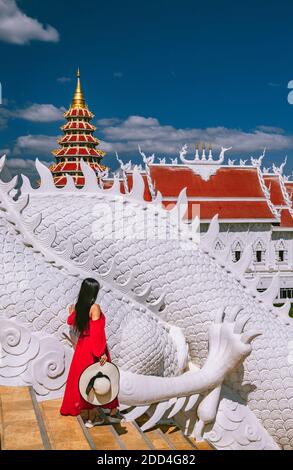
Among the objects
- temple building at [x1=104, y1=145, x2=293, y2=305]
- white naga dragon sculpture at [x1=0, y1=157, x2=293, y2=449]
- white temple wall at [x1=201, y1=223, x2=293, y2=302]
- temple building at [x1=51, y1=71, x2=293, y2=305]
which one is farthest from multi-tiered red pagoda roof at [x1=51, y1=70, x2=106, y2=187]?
white naga dragon sculpture at [x1=0, y1=157, x2=293, y2=449]

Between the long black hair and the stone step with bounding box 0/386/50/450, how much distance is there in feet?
1.70

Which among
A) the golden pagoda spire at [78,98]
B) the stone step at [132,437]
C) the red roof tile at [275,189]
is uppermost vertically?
the golden pagoda spire at [78,98]

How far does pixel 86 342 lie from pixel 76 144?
1719 centimetres

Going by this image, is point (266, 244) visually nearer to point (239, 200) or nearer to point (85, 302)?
point (239, 200)

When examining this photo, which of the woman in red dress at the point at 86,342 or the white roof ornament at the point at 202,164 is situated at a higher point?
the white roof ornament at the point at 202,164

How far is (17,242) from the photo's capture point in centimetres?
343

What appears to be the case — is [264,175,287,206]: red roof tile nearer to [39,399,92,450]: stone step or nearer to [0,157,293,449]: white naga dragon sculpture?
[0,157,293,449]: white naga dragon sculpture

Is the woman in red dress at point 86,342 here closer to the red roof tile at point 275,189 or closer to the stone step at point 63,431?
the stone step at point 63,431

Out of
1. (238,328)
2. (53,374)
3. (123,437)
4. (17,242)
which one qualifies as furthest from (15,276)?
(238,328)

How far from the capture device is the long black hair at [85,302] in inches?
107

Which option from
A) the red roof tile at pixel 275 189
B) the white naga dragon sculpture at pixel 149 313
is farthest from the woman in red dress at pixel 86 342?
the red roof tile at pixel 275 189

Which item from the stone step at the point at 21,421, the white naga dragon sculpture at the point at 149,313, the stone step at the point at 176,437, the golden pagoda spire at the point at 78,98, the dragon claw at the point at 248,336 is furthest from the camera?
the golden pagoda spire at the point at 78,98

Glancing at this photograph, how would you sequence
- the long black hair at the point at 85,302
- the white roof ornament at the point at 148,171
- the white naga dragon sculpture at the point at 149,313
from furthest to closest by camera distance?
the white roof ornament at the point at 148,171 < the white naga dragon sculpture at the point at 149,313 < the long black hair at the point at 85,302

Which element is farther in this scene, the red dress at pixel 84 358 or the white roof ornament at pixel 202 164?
the white roof ornament at pixel 202 164
